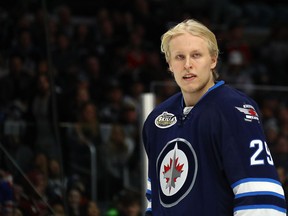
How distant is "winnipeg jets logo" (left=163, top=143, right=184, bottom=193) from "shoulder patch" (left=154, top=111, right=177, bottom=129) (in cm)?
11

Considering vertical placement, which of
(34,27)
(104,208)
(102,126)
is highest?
(34,27)

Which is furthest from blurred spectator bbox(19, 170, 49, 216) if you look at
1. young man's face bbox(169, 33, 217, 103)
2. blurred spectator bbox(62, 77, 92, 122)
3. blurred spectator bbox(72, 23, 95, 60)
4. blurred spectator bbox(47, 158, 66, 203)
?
blurred spectator bbox(72, 23, 95, 60)

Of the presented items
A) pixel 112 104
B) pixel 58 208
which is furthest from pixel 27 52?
pixel 112 104

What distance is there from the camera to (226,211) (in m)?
2.53

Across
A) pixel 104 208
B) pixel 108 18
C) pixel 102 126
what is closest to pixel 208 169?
pixel 104 208

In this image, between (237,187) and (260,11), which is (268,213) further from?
(260,11)

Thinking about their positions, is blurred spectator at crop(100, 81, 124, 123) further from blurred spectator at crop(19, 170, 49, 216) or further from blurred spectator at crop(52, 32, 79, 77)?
blurred spectator at crop(19, 170, 49, 216)

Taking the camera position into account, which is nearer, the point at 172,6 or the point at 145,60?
the point at 145,60

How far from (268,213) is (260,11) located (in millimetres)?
10253

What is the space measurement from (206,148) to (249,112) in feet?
0.56

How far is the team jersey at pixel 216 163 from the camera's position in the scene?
2.47m

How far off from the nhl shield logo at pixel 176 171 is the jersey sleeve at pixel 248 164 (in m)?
0.12

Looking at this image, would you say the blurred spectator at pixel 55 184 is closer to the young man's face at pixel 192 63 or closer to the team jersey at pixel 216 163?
the team jersey at pixel 216 163

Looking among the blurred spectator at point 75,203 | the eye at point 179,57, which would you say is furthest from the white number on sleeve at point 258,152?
the blurred spectator at point 75,203
